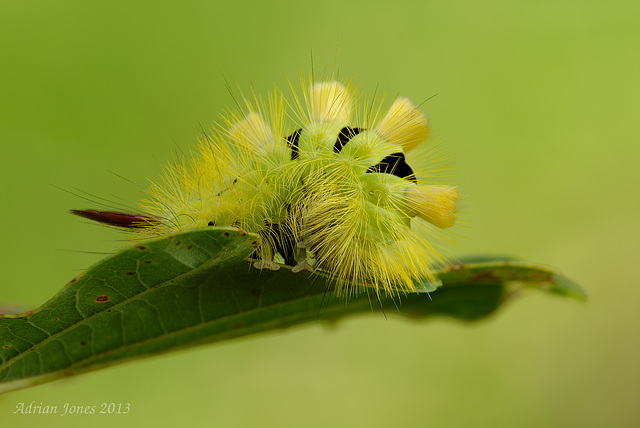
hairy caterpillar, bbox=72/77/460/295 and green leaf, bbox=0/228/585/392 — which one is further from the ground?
hairy caterpillar, bbox=72/77/460/295

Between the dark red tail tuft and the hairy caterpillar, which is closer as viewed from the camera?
the dark red tail tuft

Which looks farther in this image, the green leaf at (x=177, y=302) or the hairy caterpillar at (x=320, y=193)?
the hairy caterpillar at (x=320, y=193)

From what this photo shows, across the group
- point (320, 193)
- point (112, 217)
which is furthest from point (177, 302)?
Answer: point (320, 193)

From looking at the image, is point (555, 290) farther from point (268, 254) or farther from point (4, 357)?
Answer: point (4, 357)

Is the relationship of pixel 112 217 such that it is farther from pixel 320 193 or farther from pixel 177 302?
pixel 320 193
